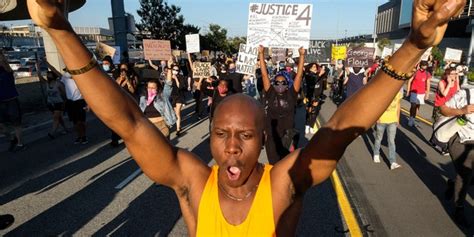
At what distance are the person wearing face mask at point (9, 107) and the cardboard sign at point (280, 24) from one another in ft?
16.0

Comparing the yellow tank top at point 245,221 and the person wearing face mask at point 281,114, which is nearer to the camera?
the yellow tank top at point 245,221

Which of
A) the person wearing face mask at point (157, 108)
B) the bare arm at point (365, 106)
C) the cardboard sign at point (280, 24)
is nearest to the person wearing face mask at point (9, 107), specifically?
the person wearing face mask at point (157, 108)

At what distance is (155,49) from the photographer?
47.5 ft

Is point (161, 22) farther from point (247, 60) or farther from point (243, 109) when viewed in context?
point (243, 109)

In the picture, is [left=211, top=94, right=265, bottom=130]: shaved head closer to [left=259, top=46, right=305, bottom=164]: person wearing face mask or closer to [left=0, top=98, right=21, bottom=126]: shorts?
[left=259, top=46, right=305, bottom=164]: person wearing face mask

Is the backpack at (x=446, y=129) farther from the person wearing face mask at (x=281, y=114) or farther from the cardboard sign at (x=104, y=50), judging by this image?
the cardboard sign at (x=104, y=50)

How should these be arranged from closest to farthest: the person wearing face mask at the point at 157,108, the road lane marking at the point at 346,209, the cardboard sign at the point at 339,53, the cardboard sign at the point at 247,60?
the road lane marking at the point at 346,209 → the person wearing face mask at the point at 157,108 → the cardboard sign at the point at 247,60 → the cardboard sign at the point at 339,53

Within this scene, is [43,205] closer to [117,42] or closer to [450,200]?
[450,200]

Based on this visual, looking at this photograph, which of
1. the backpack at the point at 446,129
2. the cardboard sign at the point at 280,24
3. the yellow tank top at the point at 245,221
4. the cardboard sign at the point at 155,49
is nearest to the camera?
the yellow tank top at the point at 245,221

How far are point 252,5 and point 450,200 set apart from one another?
4878mm

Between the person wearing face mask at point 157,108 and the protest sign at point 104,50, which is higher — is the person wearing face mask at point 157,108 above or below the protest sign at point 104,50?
below

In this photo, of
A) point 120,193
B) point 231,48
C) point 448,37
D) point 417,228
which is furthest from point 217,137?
point 231,48

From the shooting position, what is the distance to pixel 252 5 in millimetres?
7316

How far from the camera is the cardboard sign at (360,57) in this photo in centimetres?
1275
